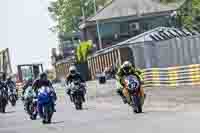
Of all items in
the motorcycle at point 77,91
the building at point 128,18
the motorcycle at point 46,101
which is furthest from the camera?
the building at point 128,18

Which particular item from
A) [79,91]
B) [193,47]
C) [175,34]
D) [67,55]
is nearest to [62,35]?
[67,55]

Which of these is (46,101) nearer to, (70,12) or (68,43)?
(68,43)

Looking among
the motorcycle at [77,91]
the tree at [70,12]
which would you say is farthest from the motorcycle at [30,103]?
the tree at [70,12]

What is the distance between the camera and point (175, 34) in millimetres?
54531

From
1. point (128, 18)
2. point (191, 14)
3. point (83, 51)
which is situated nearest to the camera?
point (191, 14)

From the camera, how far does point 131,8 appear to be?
82.8m

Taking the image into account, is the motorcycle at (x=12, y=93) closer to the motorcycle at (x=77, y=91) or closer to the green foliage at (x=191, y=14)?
the motorcycle at (x=77, y=91)

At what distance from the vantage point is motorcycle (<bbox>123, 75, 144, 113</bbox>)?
22531 millimetres

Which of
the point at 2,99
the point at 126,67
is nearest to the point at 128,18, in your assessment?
the point at 2,99

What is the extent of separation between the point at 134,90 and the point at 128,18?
5908cm

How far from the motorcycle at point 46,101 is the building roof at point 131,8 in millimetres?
57691

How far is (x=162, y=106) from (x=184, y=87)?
10.6 m

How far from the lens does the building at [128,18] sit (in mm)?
80562

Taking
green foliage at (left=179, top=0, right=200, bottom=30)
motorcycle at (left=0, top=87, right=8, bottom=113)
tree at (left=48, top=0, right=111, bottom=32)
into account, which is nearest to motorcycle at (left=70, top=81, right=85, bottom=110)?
motorcycle at (left=0, top=87, right=8, bottom=113)
